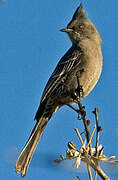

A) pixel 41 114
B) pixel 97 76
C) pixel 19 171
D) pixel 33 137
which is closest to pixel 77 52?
pixel 97 76

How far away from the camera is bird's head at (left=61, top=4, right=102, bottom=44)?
6867 mm

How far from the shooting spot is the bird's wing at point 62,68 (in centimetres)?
582

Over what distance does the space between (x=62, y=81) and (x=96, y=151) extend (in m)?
3.99

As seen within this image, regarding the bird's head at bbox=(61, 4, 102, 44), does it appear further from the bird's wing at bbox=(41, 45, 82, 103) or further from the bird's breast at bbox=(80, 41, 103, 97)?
the bird's breast at bbox=(80, 41, 103, 97)

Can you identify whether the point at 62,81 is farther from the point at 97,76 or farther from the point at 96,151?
the point at 96,151

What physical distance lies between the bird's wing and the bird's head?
65 cm

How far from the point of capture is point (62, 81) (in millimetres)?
5828

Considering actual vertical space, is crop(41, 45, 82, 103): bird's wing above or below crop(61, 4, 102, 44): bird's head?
below

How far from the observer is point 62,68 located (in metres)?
6.05

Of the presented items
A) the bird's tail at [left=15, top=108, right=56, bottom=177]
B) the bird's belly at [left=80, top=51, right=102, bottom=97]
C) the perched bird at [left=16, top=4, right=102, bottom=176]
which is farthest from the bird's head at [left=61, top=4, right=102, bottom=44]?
the bird's tail at [left=15, top=108, right=56, bottom=177]

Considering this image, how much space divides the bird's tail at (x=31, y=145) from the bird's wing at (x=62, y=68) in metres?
0.40

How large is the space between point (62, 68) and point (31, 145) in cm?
150

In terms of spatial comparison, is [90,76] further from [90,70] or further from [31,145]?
[31,145]

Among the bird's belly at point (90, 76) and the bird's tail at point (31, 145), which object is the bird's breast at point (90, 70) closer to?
the bird's belly at point (90, 76)
